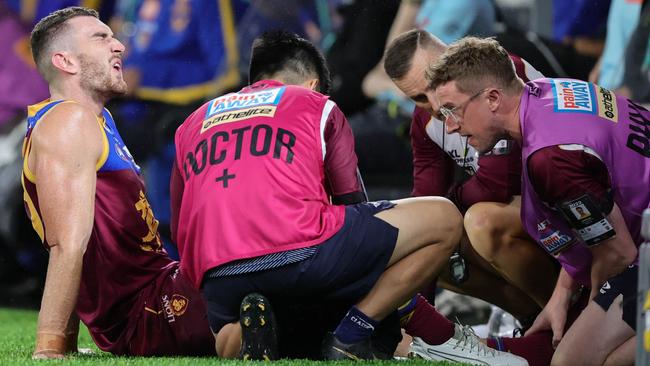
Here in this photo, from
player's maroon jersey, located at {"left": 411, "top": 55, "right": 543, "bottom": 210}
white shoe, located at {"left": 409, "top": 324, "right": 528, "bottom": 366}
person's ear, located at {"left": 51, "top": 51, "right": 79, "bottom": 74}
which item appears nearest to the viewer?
white shoe, located at {"left": 409, "top": 324, "right": 528, "bottom": 366}

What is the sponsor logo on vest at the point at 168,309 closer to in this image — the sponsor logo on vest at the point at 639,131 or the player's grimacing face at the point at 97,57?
the player's grimacing face at the point at 97,57

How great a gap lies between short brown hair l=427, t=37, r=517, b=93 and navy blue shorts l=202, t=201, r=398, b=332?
0.50 meters

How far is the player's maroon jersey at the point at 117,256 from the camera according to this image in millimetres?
3744

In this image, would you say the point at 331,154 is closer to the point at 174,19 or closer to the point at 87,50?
the point at 87,50

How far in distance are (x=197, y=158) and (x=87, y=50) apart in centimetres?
76

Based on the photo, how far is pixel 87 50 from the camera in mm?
3932

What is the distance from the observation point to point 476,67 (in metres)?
3.57

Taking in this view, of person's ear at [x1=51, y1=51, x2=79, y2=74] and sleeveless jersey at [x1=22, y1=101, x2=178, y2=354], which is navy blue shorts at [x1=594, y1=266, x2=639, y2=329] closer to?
sleeveless jersey at [x1=22, y1=101, x2=178, y2=354]

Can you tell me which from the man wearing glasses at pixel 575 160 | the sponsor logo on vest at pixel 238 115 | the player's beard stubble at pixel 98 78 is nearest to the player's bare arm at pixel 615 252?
the man wearing glasses at pixel 575 160

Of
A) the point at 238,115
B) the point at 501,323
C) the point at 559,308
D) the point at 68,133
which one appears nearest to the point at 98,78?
the point at 68,133

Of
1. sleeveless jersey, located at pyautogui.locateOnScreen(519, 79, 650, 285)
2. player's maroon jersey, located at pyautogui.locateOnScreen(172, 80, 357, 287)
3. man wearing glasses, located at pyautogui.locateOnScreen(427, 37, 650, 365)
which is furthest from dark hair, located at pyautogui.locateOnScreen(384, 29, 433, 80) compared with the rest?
player's maroon jersey, located at pyautogui.locateOnScreen(172, 80, 357, 287)

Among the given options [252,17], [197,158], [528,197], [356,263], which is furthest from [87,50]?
[252,17]

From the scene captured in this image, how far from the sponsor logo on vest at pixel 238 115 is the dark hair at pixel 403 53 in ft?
3.95

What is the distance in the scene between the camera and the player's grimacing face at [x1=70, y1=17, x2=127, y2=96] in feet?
12.8
